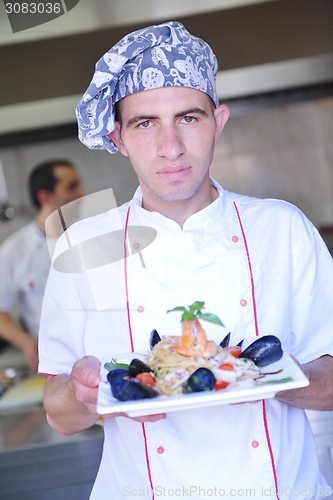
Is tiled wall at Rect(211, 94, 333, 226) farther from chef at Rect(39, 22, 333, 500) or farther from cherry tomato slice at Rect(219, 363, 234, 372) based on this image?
cherry tomato slice at Rect(219, 363, 234, 372)

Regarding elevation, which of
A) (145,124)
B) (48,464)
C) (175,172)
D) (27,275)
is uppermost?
(145,124)

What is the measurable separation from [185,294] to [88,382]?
0.94 feet

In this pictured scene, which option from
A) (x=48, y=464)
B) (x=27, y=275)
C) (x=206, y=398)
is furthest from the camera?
(x=27, y=275)

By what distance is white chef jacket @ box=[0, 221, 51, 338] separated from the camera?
6.66 feet

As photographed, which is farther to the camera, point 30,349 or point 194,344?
point 30,349

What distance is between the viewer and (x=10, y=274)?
2057 mm

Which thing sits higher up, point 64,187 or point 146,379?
point 64,187

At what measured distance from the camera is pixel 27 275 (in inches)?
81.1

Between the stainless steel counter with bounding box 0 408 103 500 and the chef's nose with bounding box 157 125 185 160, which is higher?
the chef's nose with bounding box 157 125 185 160

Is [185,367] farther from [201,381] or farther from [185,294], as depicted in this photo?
[185,294]

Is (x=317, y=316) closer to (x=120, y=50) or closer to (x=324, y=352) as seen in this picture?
(x=324, y=352)

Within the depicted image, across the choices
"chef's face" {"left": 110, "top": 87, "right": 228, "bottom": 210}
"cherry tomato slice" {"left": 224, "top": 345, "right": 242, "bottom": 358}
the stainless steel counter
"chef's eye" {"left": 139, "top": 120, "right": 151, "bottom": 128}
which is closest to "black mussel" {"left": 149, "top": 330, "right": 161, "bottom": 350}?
"cherry tomato slice" {"left": 224, "top": 345, "right": 242, "bottom": 358}

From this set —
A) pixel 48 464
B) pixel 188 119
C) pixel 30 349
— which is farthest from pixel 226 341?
pixel 30 349

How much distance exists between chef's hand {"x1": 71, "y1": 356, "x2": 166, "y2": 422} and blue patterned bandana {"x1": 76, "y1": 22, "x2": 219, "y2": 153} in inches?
19.6
